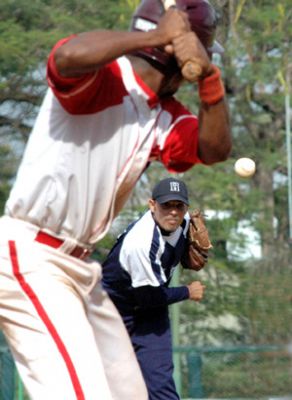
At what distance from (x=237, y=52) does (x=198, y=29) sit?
498 inches

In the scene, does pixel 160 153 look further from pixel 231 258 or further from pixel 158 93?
pixel 231 258

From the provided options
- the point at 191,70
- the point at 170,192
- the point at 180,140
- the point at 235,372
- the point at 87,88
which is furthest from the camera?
the point at 235,372

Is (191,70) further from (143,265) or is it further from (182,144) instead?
(143,265)

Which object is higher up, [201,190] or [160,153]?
[201,190]

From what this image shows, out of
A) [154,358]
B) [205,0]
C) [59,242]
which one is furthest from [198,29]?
[154,358]

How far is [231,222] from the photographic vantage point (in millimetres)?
15648

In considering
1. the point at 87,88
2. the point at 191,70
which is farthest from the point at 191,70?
the point at 87,88

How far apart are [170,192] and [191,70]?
304cm

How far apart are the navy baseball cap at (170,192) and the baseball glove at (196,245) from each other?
0.79 ft

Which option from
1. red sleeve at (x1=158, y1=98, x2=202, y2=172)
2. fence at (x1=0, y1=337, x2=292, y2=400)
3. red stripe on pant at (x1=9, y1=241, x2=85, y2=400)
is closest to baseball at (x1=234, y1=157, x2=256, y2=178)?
red sleeve at (x1=158, y1=98, x2=202, y2=172)

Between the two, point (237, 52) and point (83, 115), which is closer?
point (83, 115)

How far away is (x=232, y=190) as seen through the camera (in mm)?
16141

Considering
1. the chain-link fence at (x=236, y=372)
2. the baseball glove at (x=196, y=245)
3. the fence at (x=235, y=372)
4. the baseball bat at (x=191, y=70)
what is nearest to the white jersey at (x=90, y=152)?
the baseball bat at (x=191, y=70)

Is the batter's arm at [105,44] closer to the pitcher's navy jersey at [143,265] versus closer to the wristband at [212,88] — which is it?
the wristband at [212,88]
